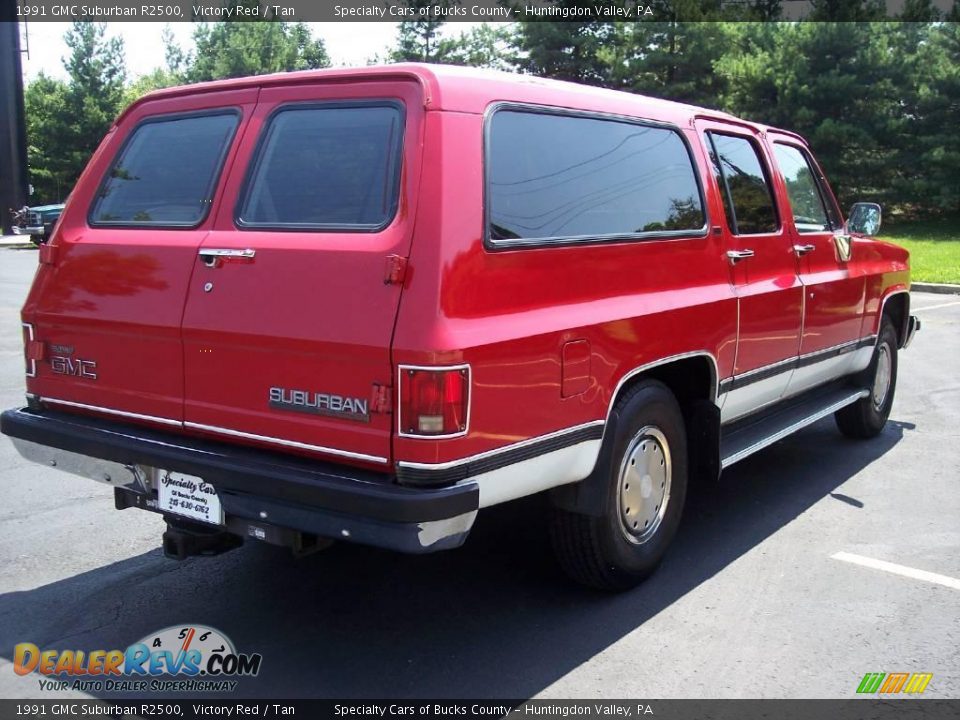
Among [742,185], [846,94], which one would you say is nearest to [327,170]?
[742,185]

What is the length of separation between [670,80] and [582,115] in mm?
33245

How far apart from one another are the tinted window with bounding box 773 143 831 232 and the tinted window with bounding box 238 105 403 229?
9.98 ft

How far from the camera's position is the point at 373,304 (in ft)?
10.6

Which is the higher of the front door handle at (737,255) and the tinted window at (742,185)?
the tinted window at (742,185)

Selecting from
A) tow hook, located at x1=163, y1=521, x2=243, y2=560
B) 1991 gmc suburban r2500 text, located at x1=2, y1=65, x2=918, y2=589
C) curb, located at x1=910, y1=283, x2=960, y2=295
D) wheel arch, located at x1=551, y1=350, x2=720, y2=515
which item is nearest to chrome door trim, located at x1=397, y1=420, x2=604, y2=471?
1991 gmc suburban r2500 text, located at x1=2, y1=65, x2=918, y2=589

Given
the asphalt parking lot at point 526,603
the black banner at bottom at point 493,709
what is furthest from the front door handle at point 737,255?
the black banner at bottom at point 493,709

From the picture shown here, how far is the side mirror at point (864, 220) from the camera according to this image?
625 cm

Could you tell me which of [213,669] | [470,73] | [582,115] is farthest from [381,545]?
[582,115]

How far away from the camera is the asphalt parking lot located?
3518 mm

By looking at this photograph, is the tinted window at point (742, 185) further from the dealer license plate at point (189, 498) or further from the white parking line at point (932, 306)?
the white parking line at point (932, 306)

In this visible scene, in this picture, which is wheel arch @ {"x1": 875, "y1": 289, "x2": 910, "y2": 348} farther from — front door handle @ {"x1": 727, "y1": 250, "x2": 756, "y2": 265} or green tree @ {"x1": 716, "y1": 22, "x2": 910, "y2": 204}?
green tree @ {"x1": 716, "y1": 22, "x2": 910, "y2": 204}

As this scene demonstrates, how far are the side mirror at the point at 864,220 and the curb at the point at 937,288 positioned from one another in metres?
11.0

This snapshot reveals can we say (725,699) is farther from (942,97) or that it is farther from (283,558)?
(942,97)

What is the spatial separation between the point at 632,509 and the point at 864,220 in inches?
125
